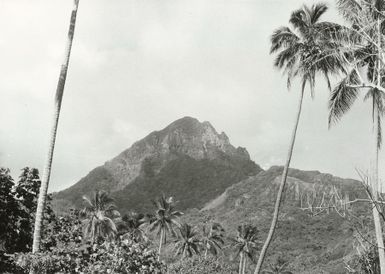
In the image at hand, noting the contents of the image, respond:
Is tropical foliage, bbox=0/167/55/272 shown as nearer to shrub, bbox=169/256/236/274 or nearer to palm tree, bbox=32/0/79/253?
palm tree, bbox=32/0/79/253

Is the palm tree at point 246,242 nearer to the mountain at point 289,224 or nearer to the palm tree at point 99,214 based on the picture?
the mountain at point 289,224

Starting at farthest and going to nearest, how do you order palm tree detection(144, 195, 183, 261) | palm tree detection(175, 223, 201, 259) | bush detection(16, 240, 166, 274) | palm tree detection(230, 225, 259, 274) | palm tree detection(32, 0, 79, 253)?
palm tree detection(175, 223, 201, 259), palm tree detection(230, 225, 259, 274), palm tree detection(144, 195, 183, 261), palm tree detection(32, 0, 79, 253), bush detection(16, 240, 166, 274)

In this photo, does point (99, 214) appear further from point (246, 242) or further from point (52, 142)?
point (52, 142)

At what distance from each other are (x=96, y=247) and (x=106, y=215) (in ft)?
133

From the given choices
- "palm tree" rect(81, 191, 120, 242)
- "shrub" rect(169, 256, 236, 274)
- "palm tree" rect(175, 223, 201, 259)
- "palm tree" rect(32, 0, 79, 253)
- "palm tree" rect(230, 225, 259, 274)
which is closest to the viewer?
"palm tree" rect(32, 0, 79, 253)

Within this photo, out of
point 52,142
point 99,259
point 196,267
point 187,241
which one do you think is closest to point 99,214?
point 196,267

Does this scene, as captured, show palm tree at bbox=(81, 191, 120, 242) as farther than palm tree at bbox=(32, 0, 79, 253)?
Yes

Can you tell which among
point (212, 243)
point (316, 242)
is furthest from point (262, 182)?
point (212, 243)

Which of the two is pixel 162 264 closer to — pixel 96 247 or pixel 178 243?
pixel 96 247

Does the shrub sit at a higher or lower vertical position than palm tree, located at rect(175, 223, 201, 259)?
lower

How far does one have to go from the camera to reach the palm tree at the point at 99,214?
50.3m

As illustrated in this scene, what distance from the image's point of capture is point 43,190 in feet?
45.0

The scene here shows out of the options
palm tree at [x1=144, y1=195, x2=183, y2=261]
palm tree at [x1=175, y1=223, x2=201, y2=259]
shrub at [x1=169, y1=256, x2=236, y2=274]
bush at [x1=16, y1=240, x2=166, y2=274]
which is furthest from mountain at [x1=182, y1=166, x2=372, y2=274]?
bush at [x1=16, y1=240, x2=166, y2=274]

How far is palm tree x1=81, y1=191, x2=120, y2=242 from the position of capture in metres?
50.3
